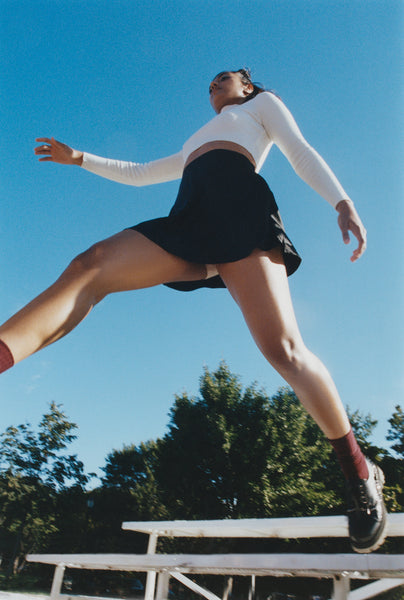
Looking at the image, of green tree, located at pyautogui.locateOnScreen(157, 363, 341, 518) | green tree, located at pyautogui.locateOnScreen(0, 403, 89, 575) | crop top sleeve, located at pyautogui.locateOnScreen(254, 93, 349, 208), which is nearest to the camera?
crop top sleeve, located at pyautogui.locateOnScreen(254, 93, 349, 208)

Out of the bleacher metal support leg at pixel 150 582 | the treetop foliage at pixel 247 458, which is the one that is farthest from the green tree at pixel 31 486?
the bleacher metal support leg at pixel 150 582

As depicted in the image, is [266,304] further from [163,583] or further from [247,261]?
[163,583]

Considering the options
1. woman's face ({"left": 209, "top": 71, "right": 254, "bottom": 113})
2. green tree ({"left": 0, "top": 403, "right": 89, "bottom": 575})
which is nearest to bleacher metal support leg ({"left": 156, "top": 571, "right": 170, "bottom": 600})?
woman's face ({"left": 209, "top": 71, "right": 254, "bottom": 113})

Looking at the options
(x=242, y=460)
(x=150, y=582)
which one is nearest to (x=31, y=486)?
(x=242, y=460)

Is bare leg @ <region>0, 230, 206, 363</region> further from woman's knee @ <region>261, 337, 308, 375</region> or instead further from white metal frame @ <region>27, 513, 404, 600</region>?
white metal frame @ <region>27, 513, 404, 600</region>

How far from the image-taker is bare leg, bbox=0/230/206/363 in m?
0.99

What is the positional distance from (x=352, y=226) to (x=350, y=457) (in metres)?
0.79

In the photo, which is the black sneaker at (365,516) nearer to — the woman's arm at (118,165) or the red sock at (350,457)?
the red sock at (350,457)

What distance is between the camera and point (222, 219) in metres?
1.41

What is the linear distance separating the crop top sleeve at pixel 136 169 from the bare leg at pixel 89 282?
712mm

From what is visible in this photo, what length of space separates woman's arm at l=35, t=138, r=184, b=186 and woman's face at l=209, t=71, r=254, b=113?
0.32 metres

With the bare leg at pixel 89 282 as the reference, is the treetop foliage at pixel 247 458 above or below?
above

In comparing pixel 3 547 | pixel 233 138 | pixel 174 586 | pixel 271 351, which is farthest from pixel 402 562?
pixel 3 547

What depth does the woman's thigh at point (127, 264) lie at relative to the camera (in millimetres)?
1204
